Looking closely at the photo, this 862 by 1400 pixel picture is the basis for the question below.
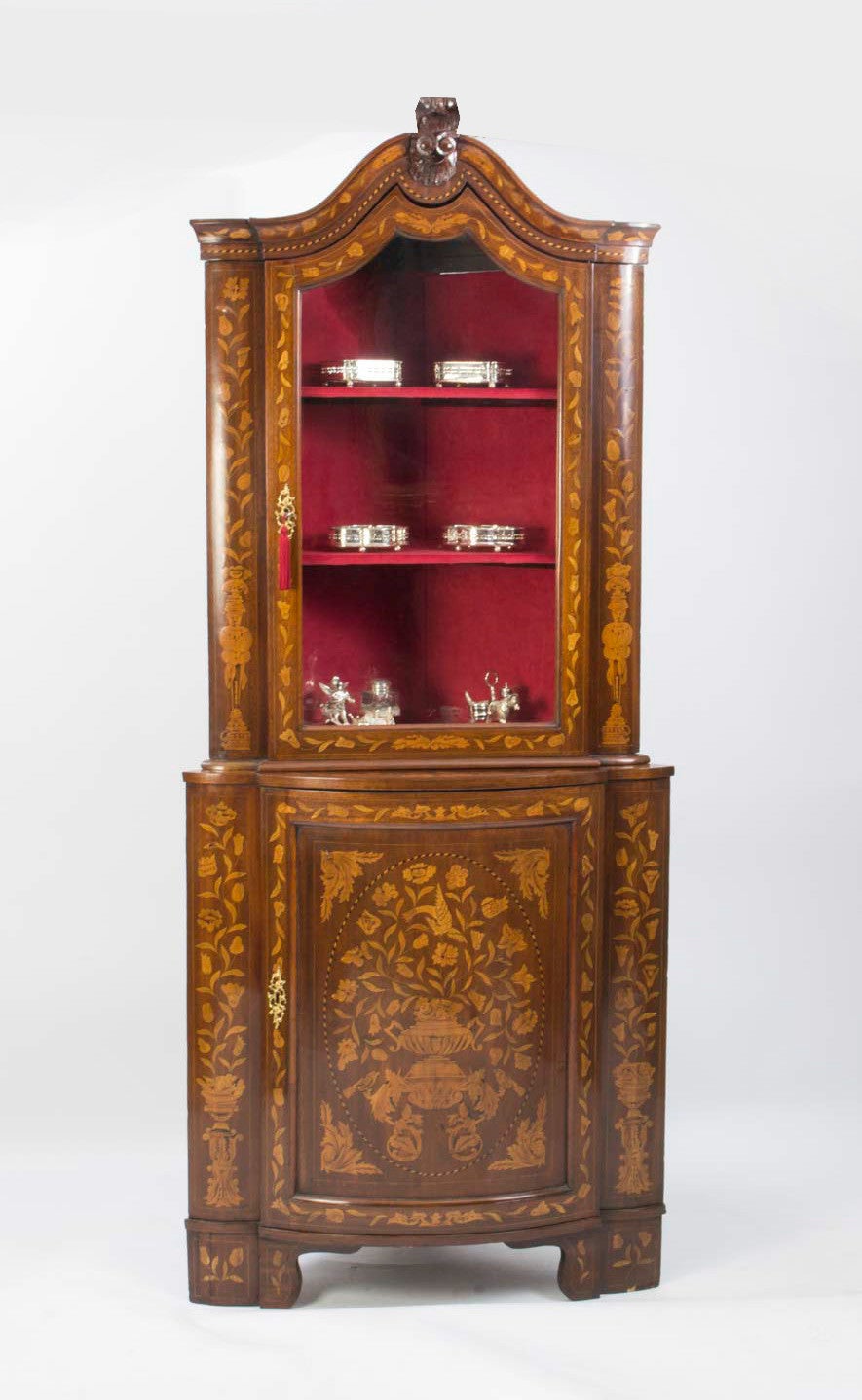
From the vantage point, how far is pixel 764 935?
5.49 m

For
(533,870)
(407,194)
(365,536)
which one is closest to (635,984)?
(533,870)

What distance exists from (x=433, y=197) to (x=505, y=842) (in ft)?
3.97

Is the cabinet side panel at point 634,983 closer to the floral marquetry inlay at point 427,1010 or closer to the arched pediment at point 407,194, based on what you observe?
the floral marquetry inlay at point 427,1010

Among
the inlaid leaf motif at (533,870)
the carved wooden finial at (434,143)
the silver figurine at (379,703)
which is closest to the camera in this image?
the carved wooden finial at (434,143)

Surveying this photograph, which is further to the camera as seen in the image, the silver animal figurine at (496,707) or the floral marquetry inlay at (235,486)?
the silver animal figurine at (496,707)

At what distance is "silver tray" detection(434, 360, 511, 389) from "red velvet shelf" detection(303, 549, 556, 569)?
1.07 ft

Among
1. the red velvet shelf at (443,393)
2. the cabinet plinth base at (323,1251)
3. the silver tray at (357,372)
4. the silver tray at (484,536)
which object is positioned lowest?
the cabinet plinth base at (323,1251)

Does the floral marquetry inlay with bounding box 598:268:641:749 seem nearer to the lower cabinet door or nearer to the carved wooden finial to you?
the lower cabinet door

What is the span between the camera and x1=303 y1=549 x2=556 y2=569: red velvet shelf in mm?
4090

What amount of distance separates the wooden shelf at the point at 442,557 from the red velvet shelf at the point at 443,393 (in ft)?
0.96

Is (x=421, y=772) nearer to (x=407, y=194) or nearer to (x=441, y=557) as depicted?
(x=441, y=557)

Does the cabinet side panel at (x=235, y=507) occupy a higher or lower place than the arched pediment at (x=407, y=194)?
lower

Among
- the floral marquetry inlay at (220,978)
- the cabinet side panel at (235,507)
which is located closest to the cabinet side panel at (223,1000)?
the floral marquetry inlay at (220,978)

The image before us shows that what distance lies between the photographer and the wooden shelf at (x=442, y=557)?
4.09 m
